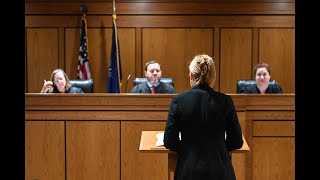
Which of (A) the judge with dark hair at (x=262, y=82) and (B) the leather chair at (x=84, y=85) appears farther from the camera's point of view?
(B) the leather chair at (x=84, y=85)

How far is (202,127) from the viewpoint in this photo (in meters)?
2.64

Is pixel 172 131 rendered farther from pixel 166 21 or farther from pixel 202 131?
pixel 166 21

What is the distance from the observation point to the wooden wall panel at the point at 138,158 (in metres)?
4.34

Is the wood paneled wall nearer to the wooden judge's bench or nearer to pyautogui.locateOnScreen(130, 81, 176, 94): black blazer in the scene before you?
pyautogui.locateOnScreen(130, 81, 176, 94): black blazer

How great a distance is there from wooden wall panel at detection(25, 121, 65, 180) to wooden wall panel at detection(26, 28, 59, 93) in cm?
314

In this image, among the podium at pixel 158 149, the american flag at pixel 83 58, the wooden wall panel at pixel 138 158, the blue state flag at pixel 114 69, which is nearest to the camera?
the podium at pixel 158 149

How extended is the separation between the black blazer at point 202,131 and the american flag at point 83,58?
4.65 metres

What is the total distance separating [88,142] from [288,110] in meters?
1.86

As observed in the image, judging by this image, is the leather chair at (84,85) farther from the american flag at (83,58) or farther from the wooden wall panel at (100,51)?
the wooden wall panel at (100,51)

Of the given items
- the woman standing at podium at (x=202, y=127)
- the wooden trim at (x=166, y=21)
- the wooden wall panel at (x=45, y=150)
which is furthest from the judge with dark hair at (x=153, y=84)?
the woman standing at podium at (x=202, y=127)

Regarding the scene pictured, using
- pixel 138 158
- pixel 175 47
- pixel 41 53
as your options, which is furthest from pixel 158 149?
pixel 41 53

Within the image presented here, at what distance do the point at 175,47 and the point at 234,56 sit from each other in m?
0.91

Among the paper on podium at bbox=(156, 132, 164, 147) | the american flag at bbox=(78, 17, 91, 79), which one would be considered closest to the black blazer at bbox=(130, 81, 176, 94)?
the american flag at bbox=(78, 17, 91, 79)
